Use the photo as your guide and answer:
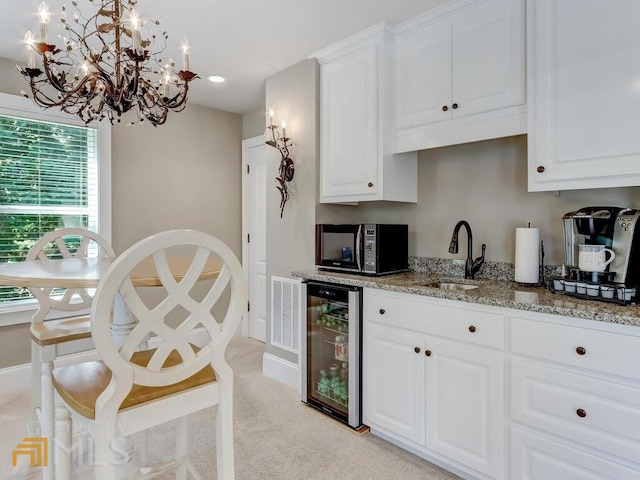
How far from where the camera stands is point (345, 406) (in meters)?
2.45

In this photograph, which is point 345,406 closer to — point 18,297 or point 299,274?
point 299,274

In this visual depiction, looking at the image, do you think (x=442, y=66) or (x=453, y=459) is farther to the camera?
(x=442, y=66)

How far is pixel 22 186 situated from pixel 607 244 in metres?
3.86

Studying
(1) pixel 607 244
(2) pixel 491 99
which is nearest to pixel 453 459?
(1) pixel 607 244

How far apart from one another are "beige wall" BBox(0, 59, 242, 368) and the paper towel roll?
3.07 metres

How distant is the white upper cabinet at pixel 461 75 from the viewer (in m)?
1.99

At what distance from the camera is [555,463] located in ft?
5.19

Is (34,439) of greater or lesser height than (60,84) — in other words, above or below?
below

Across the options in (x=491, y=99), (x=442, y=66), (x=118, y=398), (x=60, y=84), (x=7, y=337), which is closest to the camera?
(x=118, y=398)

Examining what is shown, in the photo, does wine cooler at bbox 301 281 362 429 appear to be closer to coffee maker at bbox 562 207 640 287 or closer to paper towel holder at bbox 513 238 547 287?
paper towel holder at bbox 513 238 547 287

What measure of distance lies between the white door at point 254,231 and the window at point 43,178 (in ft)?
4.66

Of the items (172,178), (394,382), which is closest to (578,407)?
(394,382)

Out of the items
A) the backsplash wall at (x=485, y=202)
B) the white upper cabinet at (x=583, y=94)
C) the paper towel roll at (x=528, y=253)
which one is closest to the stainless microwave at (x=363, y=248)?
the backsplash wall at (x=485, y=202)

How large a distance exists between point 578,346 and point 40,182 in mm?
3740
